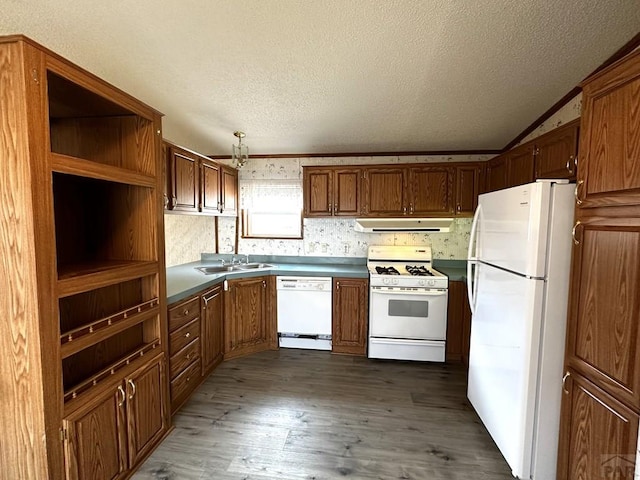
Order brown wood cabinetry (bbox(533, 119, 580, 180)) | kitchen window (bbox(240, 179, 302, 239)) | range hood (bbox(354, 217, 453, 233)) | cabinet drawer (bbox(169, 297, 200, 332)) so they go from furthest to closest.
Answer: kitchen window (bbox(240, 179, 302, 239)) < range hood (bbox(354, 217, 453, 233)) < cabinet drawer (bbox(169, 297, 200, 332)) < brown wood cabinetry (bbox(533, 119, 580, 180))

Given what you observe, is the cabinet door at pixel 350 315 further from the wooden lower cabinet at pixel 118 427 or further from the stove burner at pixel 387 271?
the wooden lower cabinet at pixel 118 427

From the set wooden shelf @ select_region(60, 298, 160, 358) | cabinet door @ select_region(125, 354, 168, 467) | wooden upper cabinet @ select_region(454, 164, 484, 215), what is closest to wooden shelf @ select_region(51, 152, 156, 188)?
wooden shelf @ select_region(60, 298, 160, 358)

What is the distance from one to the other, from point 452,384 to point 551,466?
44.6 inches

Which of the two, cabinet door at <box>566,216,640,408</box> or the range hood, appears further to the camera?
the range hood

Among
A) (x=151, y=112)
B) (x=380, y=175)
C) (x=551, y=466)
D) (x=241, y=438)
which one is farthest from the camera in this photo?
(x=380, y=175)

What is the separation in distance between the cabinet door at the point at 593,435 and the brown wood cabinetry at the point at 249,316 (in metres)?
2.61

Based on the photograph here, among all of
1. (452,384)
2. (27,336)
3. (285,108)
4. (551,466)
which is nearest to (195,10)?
(285,108)

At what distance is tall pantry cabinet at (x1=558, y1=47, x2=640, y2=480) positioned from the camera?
1105 mm

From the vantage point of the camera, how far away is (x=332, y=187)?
138 inches

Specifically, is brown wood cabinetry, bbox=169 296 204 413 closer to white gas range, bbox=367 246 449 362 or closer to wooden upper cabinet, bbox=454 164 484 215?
white gas range, bbox=367 246 449 362

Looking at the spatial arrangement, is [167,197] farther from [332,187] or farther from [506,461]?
[506,461]

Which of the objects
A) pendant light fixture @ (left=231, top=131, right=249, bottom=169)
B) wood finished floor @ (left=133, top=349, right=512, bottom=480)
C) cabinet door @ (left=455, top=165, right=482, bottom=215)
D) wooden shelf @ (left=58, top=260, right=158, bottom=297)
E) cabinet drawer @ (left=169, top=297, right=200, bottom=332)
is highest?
pendant light fixture @ (left=231, top=131, right=249, bottom=169)

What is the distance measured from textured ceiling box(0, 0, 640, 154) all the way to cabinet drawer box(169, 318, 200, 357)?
1903mm

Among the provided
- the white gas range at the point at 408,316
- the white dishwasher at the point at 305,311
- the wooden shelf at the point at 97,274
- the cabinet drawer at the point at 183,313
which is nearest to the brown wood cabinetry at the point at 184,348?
the cabinet drawer at the point at 183,313
